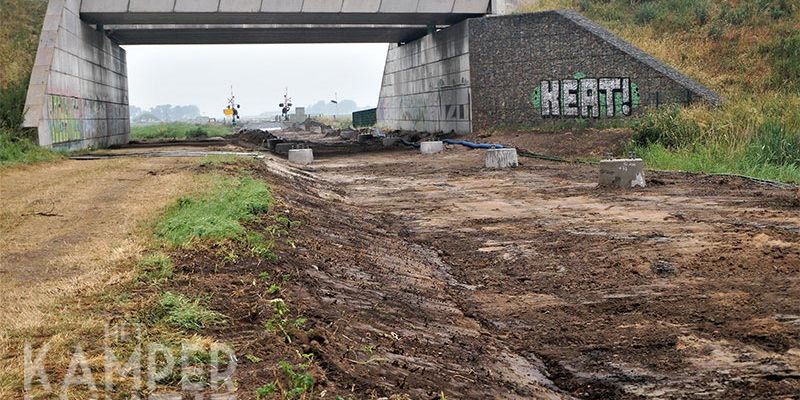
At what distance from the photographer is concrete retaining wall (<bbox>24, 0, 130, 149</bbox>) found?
90.0 feet

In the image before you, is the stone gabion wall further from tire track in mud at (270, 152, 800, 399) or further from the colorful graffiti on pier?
the colorful graffiti on pier

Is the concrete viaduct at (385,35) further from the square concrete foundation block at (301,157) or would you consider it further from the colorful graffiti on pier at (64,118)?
the square concrete foundation block at (301,157)

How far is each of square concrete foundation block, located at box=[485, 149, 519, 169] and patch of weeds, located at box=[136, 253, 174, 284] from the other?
18.4m

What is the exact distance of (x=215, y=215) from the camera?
1129cm

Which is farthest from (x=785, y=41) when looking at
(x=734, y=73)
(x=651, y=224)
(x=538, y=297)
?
(x=538, y=297)

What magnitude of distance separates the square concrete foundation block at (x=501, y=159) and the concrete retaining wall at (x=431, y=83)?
11.3m

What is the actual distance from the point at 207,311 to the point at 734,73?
1160 inches

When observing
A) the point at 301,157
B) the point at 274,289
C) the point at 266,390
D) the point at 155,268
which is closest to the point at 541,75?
the point at 301,157

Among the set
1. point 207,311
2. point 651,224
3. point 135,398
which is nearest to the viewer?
point 135,398

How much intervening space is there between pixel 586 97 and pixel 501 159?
8570 mm

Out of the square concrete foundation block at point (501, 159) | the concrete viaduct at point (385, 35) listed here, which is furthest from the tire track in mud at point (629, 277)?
the concrete viaduct at point (385, 35)

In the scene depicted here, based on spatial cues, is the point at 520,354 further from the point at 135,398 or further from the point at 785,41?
the point at 785,41

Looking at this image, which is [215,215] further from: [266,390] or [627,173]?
[627,173]

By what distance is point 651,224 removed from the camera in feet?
45.8
